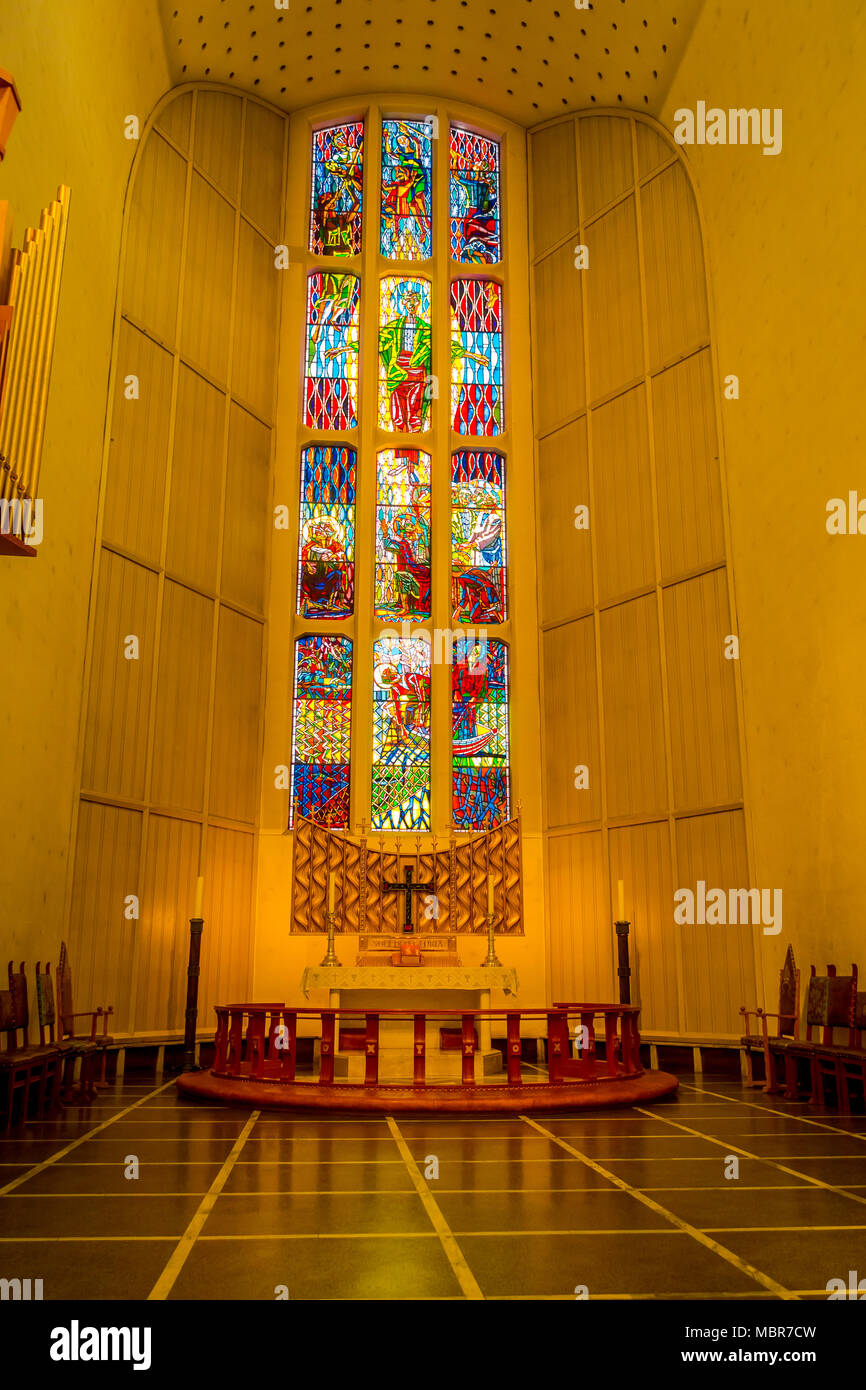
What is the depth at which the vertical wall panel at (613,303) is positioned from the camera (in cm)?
1311

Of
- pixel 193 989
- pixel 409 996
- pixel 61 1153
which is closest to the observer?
pixel 61 1153

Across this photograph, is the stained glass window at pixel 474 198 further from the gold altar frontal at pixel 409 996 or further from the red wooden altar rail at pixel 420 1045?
the red wooden altar rail at pixel 420 1045

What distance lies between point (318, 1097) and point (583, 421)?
912cm

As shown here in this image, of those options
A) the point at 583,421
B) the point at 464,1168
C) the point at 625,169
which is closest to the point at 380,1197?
the point at 464,1168

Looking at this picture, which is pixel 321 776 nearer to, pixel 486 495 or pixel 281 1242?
pixel 486 495

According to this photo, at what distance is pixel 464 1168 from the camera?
18.1ft

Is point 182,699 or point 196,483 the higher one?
point 196,483

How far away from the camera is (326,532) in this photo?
1395 cm

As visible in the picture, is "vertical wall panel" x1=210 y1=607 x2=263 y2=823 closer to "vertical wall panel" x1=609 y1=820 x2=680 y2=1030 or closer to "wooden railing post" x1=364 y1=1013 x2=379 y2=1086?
"vertical wall panel" x1=609 y1=820 x2=680 y2=1030

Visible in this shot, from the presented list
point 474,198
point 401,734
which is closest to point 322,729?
point 401,734

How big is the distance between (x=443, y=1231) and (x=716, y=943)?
23.7 feet

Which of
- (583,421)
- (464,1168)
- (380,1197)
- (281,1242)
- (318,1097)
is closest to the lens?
(281,1242)

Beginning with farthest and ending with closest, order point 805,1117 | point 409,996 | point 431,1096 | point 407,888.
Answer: point 407,888 < point 409,996 < point 431,1096 < point 805,1117

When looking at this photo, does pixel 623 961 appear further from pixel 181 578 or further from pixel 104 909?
pixel 181 578
